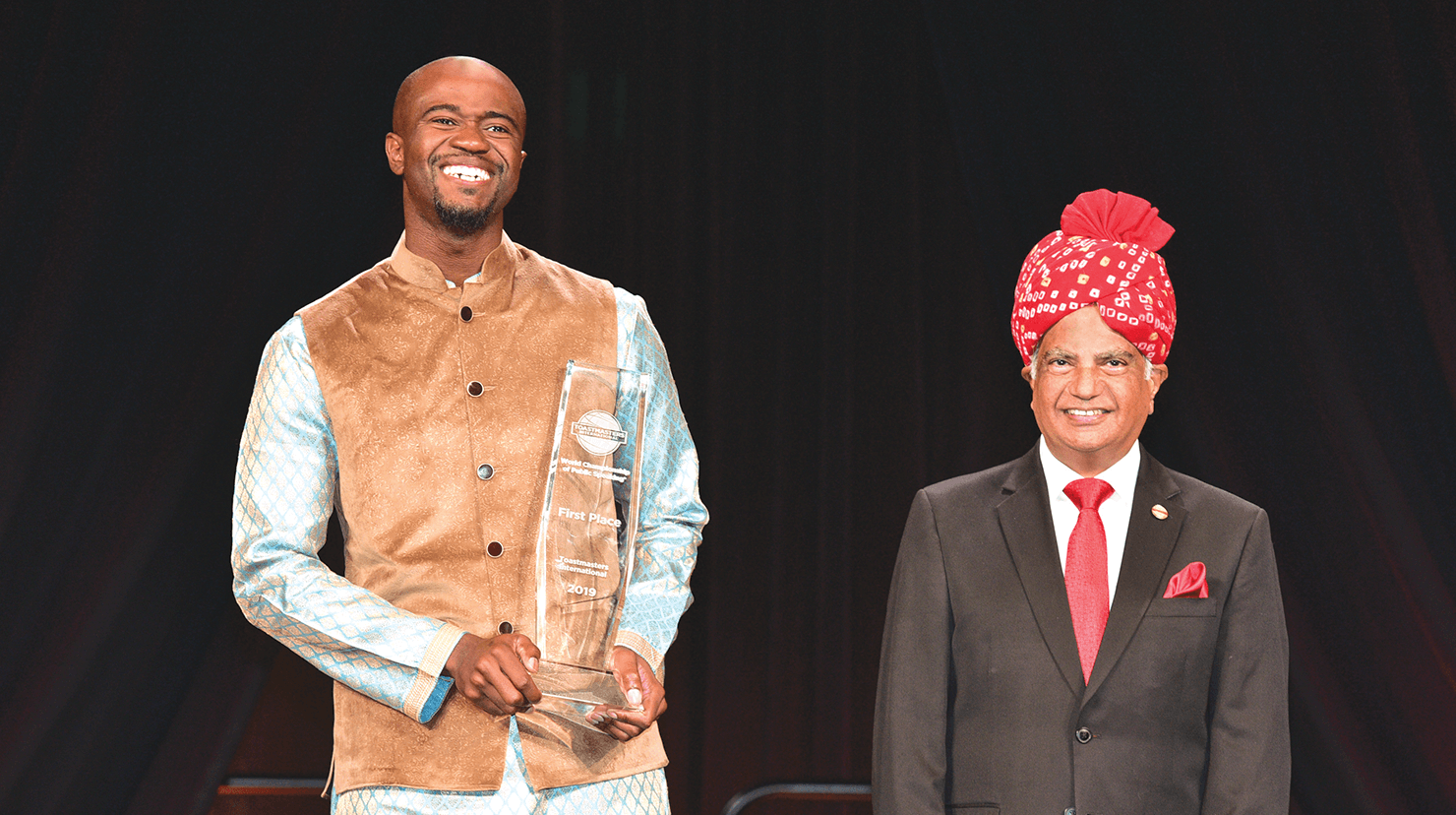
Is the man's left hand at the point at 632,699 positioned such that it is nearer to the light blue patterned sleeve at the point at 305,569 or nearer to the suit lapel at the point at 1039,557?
the light blue patterned sleeve at the point at 305,569

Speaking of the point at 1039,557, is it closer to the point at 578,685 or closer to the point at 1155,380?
the point at 1155,380

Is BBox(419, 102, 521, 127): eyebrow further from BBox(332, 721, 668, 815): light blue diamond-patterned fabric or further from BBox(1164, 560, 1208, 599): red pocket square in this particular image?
BBox(1164, 560, 1208, 599): red pocket square

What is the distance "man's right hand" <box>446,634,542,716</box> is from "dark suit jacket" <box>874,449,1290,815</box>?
57 cm

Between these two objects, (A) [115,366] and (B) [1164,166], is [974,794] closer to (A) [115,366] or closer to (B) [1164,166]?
(B) [1164,166]

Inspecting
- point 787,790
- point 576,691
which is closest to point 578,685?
point 576,691

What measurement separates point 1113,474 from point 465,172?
3.80ft

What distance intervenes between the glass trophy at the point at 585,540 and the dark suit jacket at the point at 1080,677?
450 millimetres

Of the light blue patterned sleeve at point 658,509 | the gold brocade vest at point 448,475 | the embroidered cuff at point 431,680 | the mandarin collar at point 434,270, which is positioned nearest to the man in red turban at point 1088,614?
the light blue patterned sleeve at point 658,509

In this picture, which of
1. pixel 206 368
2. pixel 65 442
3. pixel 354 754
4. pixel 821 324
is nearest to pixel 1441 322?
pixel 821 324

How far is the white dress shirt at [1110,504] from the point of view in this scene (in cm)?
226

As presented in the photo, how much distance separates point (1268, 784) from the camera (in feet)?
6.86

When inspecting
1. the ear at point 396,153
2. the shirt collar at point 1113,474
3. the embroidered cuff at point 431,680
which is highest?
the ear at point 396,153

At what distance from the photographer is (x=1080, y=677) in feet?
7.00

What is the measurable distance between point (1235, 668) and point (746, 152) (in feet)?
6.80
